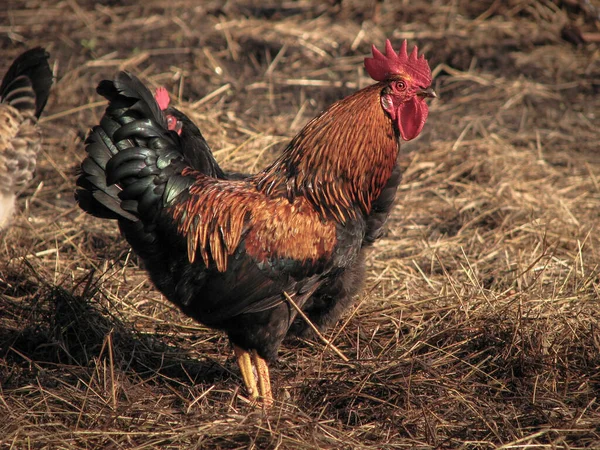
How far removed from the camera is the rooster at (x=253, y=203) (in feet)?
12.0

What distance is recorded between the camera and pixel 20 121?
18.7ft

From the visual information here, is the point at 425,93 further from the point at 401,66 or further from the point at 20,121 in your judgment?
the point at 20,121

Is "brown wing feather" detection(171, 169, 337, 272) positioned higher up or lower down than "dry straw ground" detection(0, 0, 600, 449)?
higher up

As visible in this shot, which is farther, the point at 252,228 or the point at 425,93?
the point at 425,93

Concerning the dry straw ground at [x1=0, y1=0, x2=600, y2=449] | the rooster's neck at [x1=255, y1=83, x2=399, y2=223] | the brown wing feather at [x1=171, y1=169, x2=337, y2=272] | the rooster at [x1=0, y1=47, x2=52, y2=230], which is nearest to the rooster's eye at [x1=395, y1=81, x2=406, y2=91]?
the rooster's neck at [x1=255, y1=83, x2=399, y2=223]

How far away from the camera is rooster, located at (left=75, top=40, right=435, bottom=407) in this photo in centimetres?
366

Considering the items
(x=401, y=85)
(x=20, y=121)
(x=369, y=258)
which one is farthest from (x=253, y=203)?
(x=20, y=121)

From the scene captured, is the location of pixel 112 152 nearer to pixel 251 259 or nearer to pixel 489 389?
pixel 251 259

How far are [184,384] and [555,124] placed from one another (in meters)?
5.59

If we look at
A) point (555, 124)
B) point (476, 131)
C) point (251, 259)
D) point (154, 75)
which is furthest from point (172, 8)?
point (251, 259)

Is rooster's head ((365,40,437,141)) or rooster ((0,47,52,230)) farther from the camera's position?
rooster ((0,47,52,230))

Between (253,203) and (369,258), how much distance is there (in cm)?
188

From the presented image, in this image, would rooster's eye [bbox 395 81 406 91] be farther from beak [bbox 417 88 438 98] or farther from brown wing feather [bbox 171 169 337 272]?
brown wing feather [bbox 171 169 337 272]

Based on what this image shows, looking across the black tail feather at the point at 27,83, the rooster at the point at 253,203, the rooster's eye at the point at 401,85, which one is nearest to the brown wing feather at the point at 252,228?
the rooster at the point at 253,203
